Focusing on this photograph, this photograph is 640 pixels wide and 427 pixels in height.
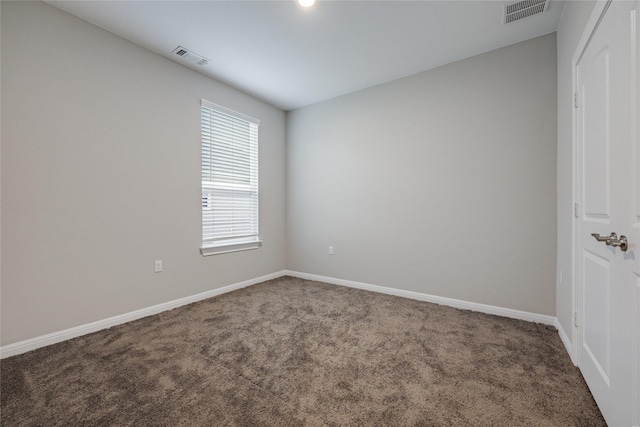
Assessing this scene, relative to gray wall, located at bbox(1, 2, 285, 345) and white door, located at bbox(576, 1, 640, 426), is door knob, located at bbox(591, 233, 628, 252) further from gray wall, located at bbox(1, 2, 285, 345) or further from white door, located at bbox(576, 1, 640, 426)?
gray wall, located at bbox(1, 2, 285, 345)

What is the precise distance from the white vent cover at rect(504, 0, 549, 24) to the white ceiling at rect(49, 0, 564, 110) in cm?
6

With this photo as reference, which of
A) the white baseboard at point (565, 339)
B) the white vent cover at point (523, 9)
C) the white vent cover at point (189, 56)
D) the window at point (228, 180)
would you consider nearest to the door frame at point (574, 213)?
the white baseboard at point (565, 339)

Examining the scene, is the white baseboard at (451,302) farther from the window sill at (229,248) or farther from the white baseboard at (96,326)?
the white baseboard at (96,326)

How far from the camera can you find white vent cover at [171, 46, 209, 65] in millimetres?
2796

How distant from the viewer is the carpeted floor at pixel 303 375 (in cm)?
141

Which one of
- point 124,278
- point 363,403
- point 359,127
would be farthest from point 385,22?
point 124,278

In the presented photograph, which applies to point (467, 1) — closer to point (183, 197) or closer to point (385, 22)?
point (385, 22)

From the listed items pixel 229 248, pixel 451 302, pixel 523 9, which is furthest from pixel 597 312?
pixel 229 248

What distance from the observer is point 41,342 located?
2.11 m

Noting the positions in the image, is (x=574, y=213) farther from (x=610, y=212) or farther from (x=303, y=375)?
(x=303, y=375)

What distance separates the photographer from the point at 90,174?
240 centimetres

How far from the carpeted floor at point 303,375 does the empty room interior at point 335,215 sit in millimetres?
18

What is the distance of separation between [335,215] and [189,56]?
265cm

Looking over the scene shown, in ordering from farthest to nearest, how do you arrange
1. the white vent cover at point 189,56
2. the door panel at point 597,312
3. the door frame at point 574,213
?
the white vent cover at point 189,56
the door frame at point 574,213
the door panel at point 597,312
